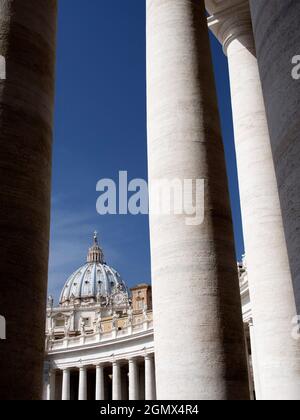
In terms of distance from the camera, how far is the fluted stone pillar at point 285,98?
27531 mm

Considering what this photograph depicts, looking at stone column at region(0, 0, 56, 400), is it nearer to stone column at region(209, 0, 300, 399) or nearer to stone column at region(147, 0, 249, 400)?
stone column at region(147, 0, 249, 400)

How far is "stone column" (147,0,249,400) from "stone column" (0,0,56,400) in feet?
45.3

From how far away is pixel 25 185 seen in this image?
125 feet

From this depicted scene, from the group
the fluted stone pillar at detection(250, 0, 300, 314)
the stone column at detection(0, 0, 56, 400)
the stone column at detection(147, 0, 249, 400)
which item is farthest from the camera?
the stone column at detection(147, 0, 249, 400)

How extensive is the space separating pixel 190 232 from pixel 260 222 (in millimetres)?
28050

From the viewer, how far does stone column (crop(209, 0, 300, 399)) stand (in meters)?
67.9

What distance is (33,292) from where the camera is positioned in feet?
118

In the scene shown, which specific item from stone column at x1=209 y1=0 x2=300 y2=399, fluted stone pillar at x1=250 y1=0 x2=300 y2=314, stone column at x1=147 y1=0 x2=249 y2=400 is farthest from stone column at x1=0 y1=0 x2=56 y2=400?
stone column at x1=209 y1=0 x2=300 y2=399

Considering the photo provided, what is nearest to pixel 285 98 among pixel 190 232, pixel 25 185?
pixel 25 185

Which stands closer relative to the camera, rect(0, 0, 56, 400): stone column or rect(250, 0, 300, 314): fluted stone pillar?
rect(250, 0, 300, 314): fluted stone pillar

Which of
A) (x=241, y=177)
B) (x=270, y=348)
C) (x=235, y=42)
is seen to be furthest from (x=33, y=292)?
(x=235, y=42)

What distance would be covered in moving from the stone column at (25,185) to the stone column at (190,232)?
45.3 ft

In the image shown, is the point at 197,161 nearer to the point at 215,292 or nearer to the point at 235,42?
the point at 215,292

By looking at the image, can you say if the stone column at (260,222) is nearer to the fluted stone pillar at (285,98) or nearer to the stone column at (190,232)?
the stone column at (190,232)
